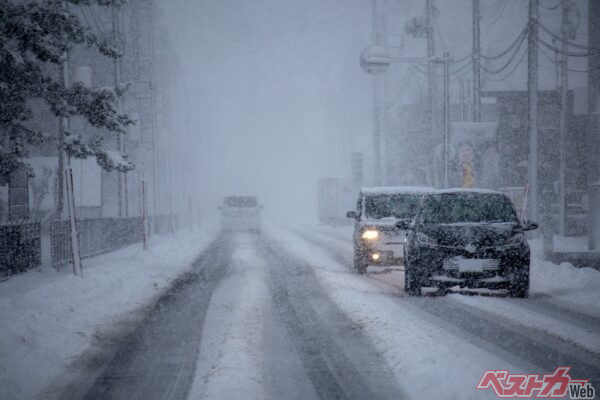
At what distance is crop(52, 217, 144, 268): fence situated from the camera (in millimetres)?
13930

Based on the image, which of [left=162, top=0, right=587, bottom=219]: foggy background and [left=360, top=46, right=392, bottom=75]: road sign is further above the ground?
[left=162, top=0, right=587, bottom=219]: foggy background

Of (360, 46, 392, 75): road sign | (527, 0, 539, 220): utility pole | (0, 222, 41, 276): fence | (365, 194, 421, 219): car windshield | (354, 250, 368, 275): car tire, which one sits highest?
(360, 46, 392, 75): road sign

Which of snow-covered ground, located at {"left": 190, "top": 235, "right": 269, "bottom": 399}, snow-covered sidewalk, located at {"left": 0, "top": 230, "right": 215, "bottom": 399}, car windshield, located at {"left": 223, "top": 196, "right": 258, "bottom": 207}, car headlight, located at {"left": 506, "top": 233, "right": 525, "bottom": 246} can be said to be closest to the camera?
snow-covered ground, located at {"left": 190, "top": 235, "right": 269, "bottom": 399}

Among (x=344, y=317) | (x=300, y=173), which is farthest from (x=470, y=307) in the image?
(x=300, y=173)

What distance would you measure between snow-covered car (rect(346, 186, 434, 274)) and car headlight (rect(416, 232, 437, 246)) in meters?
2.65

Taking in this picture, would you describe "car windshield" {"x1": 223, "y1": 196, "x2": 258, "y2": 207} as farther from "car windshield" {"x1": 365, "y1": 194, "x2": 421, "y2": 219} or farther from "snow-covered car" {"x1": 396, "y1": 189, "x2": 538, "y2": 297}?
"snow-covered car" {"x1": 396, "y1": 189, "x2": 538, "y2": 297}

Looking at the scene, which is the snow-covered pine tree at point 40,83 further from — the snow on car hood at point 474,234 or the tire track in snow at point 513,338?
the tire track in snow at point 513,338

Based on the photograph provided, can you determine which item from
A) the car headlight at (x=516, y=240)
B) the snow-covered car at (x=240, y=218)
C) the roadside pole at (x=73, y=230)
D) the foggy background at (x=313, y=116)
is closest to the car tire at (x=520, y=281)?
the car headlight at (x=516, y=240)

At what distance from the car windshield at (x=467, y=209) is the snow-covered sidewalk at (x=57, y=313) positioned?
5.24m

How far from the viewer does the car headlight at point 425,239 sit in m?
9.34

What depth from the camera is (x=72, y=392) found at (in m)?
5.06

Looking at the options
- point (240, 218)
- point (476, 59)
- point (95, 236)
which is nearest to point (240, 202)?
point (240, 218)

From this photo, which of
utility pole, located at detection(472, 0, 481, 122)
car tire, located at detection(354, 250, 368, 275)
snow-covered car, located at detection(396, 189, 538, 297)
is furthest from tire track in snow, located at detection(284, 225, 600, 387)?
utility pole, located at detection(472, 0, 481, 122)

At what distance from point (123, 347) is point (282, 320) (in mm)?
Answer: 2195
